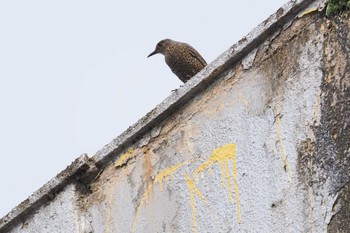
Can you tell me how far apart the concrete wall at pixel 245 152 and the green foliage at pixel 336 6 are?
39 mm

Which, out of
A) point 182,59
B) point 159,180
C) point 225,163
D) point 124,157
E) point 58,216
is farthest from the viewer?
point 182,59

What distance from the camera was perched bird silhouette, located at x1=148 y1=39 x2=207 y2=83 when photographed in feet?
31.7

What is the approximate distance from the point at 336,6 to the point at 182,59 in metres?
4.54

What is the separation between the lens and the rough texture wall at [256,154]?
500 cm

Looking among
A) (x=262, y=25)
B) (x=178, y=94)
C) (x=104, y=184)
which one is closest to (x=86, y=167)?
(x=104, y=184)

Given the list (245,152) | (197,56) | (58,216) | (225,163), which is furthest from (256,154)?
(197,56)

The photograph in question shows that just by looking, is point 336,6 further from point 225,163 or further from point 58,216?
point 58,216

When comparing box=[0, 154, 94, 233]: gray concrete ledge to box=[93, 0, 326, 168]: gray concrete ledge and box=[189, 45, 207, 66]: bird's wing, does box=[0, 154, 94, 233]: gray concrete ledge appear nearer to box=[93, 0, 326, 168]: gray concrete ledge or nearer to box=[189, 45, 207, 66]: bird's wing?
box=[93, 0, 326, 168]: gray concrete ledge

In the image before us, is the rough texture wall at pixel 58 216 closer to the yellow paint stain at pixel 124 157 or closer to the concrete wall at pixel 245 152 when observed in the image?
the concrete wall at pixel 245 152

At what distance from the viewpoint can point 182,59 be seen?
982 cm

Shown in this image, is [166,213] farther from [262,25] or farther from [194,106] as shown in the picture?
[262,25]

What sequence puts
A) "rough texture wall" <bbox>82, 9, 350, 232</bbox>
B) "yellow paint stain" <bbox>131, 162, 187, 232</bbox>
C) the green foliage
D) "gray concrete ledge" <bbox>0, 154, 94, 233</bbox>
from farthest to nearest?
"gray concrete ledge" <bbox>0, 154, 94, 233</bbox>
"yellow paint stain" <bbox>131, 162, 187, 232</bbox>
the green foliage
"rough texture wall" <bbox>82, 9, 350, 232</bbox>

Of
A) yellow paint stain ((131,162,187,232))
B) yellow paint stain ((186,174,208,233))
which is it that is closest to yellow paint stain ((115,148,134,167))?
yellow paint stain ((131,162,187,232))

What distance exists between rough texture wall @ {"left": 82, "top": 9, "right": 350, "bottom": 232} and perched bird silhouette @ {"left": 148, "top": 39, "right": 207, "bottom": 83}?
12.0ft
